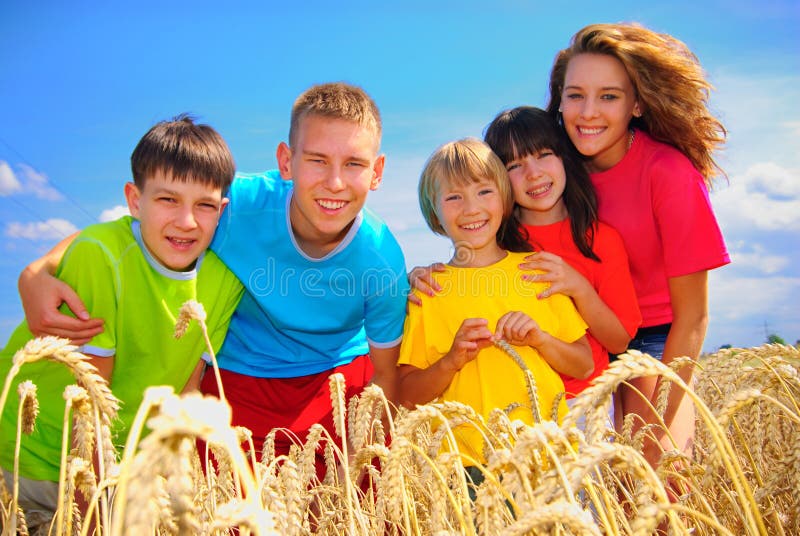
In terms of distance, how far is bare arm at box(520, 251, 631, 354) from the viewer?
380 cm

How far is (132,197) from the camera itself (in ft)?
12.7

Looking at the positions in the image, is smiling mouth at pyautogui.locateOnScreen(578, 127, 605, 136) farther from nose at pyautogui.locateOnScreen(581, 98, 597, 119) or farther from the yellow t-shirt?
the yellow t-shirt

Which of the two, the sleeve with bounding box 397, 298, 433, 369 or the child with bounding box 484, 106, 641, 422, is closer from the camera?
the child with bounding box 484, 106, 641, 422

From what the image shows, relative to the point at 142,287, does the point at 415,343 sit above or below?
below

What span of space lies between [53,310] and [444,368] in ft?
6.90

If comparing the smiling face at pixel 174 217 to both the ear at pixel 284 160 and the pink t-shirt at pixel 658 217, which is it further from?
the pink t-shirt at pixel 658 217

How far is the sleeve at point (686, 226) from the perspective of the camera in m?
4.00

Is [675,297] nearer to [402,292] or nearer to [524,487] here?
[402,292]

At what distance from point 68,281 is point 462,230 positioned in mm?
2310

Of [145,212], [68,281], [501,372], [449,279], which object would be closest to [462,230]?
[449,279]

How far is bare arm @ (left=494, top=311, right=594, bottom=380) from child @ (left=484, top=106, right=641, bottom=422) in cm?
17

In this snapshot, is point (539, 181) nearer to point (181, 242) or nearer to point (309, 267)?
point (309, 267)

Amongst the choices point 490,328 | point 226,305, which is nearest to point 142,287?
point 226,305

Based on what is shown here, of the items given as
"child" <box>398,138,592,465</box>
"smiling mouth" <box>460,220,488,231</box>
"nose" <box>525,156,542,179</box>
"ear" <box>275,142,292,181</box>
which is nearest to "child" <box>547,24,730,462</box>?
"nose" <box>525,156,542,179</box>
